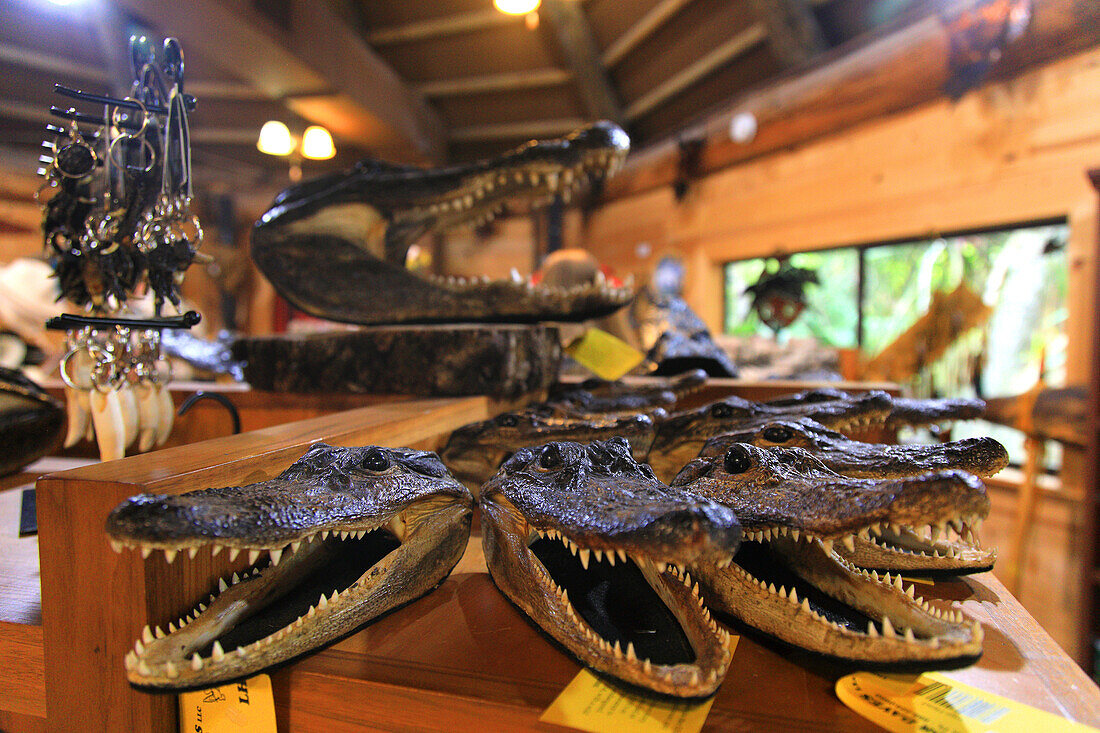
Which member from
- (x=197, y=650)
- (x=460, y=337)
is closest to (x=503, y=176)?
(x=460, y=337)

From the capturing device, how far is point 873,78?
296 cm

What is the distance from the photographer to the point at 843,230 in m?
3.32

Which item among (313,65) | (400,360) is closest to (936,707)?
(400,360)

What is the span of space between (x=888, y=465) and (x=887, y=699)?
332 millimetres

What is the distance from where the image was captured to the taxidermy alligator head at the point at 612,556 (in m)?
0.53

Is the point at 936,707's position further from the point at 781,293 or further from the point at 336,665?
the point at 781,293

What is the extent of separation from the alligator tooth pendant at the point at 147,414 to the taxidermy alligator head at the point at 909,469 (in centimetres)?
106

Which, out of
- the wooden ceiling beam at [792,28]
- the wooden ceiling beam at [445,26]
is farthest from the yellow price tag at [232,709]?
the wooden ceiling beam at [445,26]

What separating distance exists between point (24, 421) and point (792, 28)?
13.0 feet

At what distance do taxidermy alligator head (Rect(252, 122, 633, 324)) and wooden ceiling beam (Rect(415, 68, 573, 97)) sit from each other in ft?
13.4

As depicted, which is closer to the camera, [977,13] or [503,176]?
[503,176]

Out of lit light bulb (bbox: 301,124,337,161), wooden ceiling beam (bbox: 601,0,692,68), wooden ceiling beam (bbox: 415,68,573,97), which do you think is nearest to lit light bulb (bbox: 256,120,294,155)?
lit light bulb (bbox: 301,124,337,161)

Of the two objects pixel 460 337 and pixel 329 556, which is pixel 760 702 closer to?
pixel 329 556

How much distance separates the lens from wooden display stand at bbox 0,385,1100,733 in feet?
1.88
